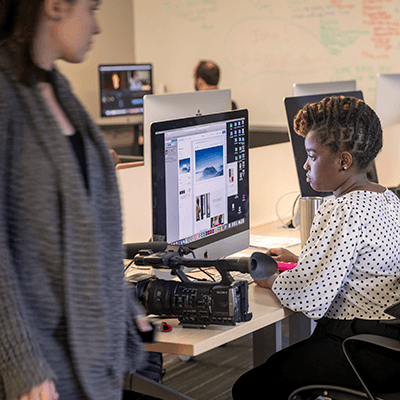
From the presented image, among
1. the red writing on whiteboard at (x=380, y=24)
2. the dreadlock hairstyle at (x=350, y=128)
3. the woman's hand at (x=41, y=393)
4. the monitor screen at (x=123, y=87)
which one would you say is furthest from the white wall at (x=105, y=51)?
the woman's hand at (x=41, y=393)

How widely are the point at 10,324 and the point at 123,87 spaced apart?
4.75m

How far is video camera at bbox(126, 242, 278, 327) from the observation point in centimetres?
130

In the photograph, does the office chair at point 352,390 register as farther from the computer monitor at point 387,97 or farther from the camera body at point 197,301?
the computer monitor at point 387,97

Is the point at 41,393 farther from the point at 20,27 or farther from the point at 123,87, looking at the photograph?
the point at 123,87

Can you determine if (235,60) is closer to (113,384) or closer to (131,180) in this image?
(131,180)

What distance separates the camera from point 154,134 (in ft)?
5.06

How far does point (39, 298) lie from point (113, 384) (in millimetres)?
200

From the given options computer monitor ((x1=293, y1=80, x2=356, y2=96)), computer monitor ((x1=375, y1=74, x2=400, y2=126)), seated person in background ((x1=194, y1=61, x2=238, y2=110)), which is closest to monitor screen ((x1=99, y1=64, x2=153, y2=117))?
seated person in background ((x1=194, y1=61, x2=238, y2=110))

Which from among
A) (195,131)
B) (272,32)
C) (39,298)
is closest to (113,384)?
(39,298)

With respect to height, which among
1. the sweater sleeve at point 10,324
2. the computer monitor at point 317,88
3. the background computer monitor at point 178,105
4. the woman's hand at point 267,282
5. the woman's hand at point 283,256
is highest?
the computer monitor at point 317,88

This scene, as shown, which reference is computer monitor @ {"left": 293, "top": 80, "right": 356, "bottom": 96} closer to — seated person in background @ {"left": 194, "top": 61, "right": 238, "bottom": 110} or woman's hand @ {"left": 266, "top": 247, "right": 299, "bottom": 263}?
woman's hand @ {"left": 266, "top": 247, "right": 299, "bottom": 263}

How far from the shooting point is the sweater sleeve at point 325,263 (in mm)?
1449

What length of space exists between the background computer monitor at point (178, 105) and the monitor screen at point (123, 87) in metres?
3.19

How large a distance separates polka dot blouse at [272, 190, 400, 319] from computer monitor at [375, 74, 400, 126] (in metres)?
1.90
